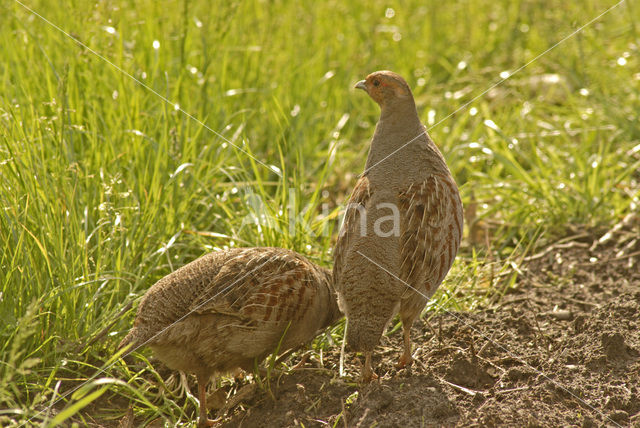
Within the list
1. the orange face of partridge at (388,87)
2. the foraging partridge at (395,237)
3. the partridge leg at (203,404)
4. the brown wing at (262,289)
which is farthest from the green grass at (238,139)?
the orange face of partridge at (388,87)

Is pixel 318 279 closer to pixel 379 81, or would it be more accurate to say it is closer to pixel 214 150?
pixel 379 81

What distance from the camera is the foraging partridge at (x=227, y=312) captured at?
10.3 feet

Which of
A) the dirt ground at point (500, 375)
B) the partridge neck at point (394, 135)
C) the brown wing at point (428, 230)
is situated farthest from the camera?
the partridge neck at point (394, 135)

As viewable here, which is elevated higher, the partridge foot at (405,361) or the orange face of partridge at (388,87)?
the orange face of partridge at (388,87)

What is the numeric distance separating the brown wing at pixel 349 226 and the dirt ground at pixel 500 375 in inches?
20.9

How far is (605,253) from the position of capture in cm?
465

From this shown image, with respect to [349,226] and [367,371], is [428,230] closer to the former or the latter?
[349,226]

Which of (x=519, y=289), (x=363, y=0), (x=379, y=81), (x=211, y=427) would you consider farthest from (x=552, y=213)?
(x=363, y=0)

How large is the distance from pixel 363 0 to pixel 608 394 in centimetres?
558

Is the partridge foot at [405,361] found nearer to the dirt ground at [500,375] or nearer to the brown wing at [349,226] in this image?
the dirt ground at [500,375]

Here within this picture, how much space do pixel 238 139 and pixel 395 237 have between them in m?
2.03

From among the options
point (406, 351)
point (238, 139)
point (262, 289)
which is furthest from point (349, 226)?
point (238, 139)

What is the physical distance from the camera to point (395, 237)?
11.1ft

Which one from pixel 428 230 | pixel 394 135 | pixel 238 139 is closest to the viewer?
pixel 428 230
